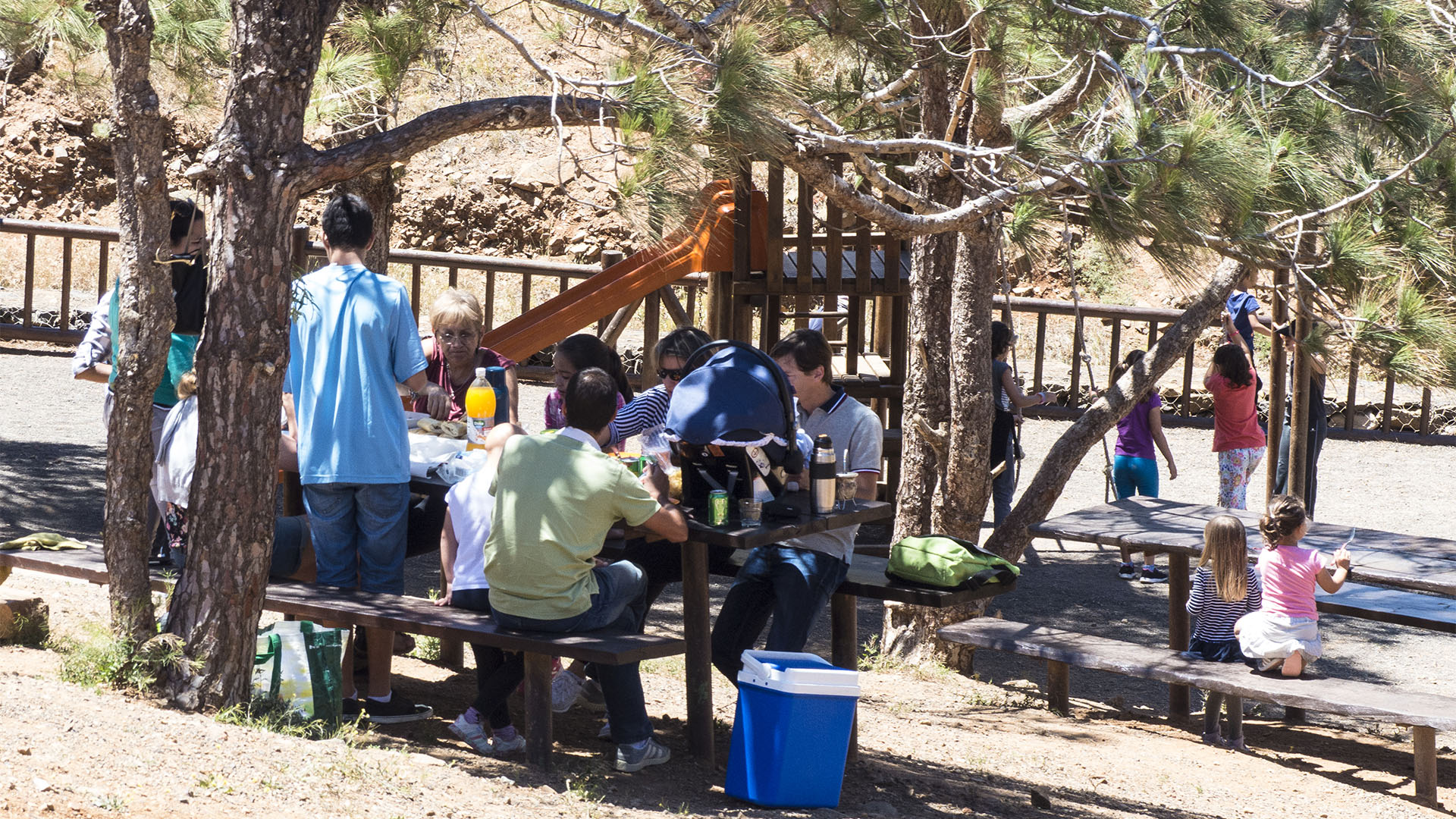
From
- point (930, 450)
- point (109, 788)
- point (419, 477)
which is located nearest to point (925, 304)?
point (930, 450)

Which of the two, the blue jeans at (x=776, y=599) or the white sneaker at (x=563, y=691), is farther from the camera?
the white sneaker at (x=563, y=691)

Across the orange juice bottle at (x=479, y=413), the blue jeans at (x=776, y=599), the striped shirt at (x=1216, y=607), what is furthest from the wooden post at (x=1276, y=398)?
the orange juice bottle at (x=479, y=413)

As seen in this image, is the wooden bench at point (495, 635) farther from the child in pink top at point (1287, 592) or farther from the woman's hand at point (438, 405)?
the child in pink top at point (1287, 592)

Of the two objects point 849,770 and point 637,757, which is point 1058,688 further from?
point 637,757

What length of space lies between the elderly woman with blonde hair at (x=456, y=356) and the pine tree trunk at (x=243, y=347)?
1.66m

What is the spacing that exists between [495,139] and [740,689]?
14.9 metres

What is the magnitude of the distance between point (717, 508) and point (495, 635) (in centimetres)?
77

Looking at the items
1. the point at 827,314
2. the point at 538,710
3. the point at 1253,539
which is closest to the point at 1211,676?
the point at 1253,539

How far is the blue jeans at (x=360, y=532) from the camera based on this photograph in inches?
181

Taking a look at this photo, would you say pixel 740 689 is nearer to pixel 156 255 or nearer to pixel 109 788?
pixel 109 788

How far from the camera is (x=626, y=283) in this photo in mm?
8766

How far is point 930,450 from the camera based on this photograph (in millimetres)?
6637

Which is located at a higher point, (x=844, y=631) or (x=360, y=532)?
(x=360, y=532)

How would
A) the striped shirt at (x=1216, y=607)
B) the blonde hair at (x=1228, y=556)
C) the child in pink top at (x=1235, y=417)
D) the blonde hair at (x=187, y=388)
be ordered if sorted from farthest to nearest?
1. the child in pink top at (x=1235, y=417)
2. the striped shirt at (x=1216, y=607)
3. the blonde hair at (x=1228, y=556)
4. the blonde hair at (x=187, y=388)
